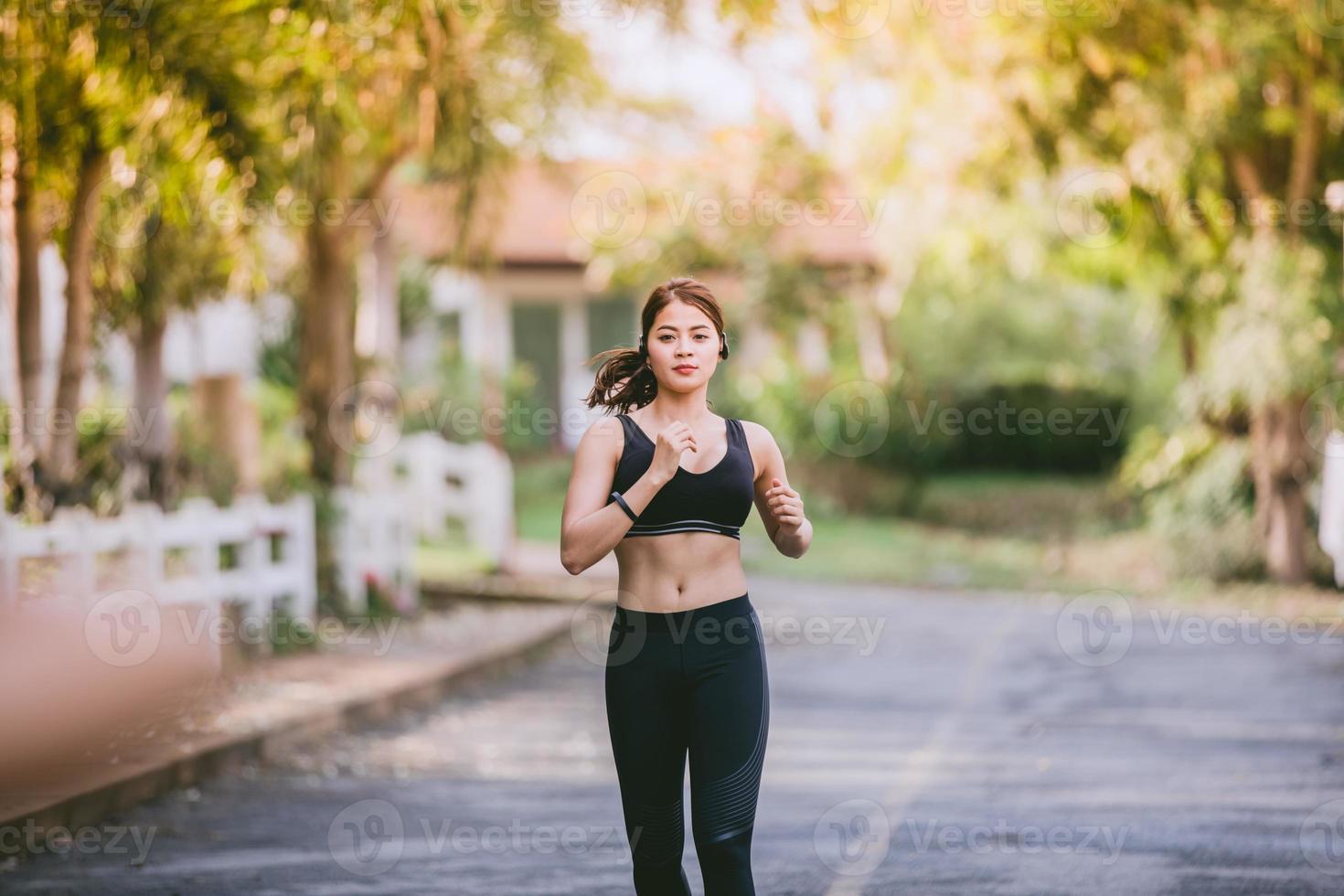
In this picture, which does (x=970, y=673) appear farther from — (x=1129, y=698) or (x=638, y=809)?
(x=638, y=809)

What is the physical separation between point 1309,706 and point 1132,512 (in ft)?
46.2

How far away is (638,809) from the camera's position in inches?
169

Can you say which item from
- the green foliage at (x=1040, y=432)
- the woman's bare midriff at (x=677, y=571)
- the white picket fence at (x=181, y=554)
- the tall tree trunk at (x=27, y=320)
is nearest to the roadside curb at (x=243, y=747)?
the white picket fence at (x=181, y=554)

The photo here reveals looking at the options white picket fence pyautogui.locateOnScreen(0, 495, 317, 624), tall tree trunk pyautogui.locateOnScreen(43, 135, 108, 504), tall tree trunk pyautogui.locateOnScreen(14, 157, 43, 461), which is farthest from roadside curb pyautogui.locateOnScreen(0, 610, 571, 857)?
tall tree trunk pyautogui.locateOnScreen(14, 157, 43, 461)

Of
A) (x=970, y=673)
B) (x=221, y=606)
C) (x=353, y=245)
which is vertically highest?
(x=353, y=245)

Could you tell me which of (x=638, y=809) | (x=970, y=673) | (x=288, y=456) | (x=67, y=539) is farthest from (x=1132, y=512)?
(x=638, y=809)

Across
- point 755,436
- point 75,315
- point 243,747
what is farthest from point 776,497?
point 75,315

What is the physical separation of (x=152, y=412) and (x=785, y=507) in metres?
9.26

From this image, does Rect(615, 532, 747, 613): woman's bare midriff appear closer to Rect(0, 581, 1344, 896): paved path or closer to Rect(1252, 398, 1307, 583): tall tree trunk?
Rect(0, 581, 1344, 896): paved path

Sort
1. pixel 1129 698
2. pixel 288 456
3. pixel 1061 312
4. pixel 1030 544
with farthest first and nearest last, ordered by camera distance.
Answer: pixel 1061 312 → pixel 1030 544 → pixel 288 456 → pixel 1129 698

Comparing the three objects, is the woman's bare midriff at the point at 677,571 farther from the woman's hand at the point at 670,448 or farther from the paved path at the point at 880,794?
the paved path at the point at 880,794

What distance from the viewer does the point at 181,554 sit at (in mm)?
11297

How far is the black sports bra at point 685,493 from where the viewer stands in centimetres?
423

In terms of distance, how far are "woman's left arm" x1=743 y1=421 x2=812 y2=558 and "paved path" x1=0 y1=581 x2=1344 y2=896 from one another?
1935 millimetres
